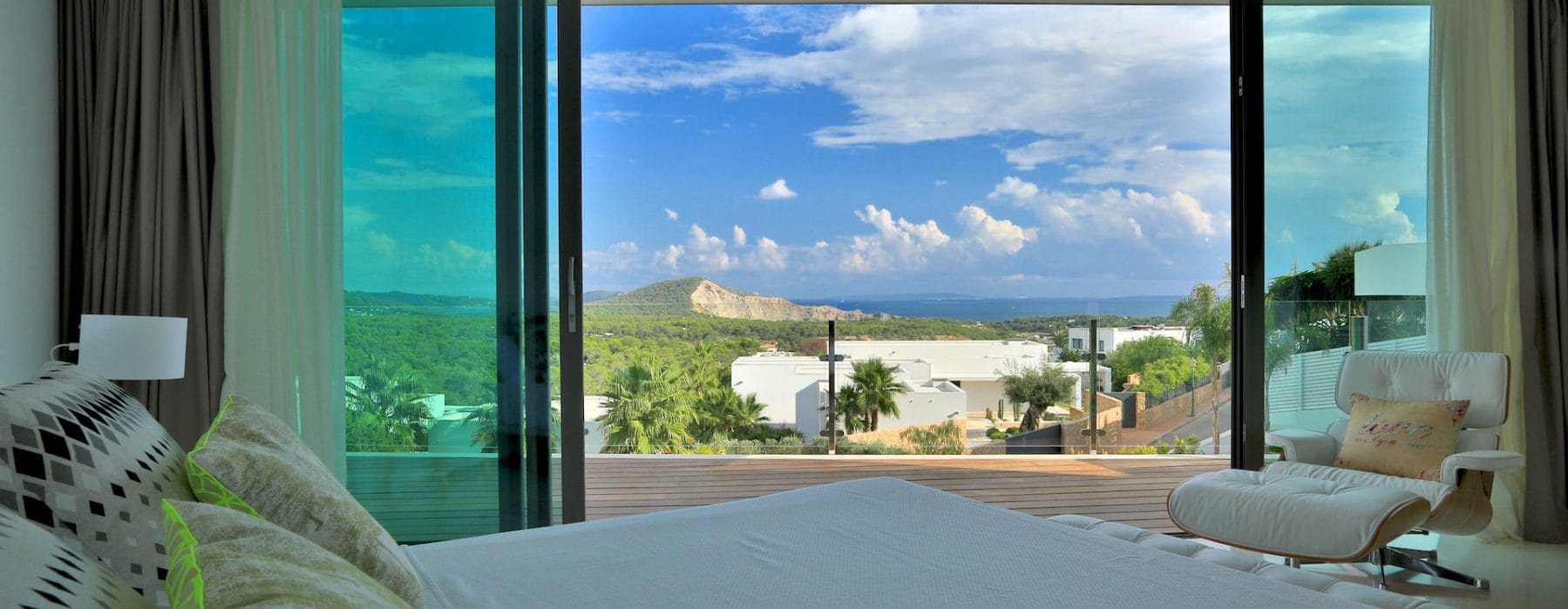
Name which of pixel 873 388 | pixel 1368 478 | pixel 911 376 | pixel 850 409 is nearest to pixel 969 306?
pixel 911 376

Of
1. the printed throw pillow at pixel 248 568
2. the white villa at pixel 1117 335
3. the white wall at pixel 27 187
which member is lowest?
the printed throw pillow at pixel 248 568

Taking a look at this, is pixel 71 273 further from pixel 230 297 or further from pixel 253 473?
pixel 253 473

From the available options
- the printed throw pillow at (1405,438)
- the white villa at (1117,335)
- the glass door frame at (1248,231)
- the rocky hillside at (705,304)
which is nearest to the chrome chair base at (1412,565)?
the printed throw pillow at (1405,438)

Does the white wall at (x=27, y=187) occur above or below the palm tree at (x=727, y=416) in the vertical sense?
above

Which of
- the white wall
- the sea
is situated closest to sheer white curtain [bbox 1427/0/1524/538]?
the sea

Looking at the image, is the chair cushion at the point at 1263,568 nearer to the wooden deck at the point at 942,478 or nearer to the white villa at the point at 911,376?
the wooden deck at the point at 942,478

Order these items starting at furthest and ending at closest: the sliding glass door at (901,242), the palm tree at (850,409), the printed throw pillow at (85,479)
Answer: the palm tree at (850,409), the sliding glass door at (901,242), the printed throw pillow at (85,479)
